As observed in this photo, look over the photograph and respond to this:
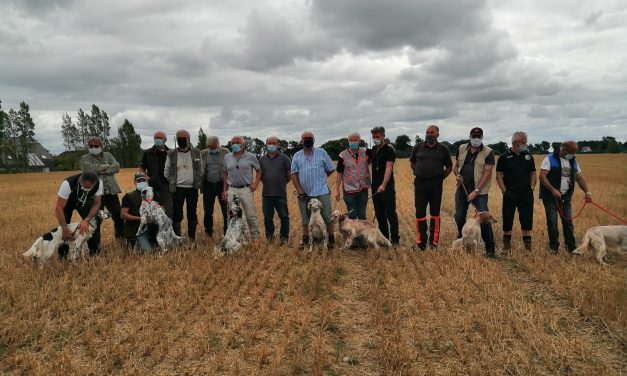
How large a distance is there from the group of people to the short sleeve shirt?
21 millimetres

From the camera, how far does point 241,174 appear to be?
28.9 ft

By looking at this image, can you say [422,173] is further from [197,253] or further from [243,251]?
[197,253]

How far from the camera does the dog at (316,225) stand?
835cm

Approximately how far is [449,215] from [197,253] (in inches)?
359

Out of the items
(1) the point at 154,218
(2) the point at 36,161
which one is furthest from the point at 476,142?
(2) the point at 36,161

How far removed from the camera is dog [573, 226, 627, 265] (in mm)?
7543

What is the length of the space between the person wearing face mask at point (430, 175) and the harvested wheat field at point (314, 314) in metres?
0.58

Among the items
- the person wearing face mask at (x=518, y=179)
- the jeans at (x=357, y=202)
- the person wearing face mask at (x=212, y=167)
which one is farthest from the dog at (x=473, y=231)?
the person wearing face mask at (x=212, y=167)

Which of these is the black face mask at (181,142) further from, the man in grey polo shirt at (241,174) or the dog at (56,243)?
the dog at (56,243)

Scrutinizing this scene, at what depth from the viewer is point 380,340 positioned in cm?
462

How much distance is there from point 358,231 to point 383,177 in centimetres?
119

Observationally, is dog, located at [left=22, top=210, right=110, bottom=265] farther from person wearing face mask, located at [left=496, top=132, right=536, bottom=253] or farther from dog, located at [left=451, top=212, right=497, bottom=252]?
person wearing face mask, located at [left=496, top=132, right=536, bottom=253]

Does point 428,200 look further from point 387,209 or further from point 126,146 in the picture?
point 126,146

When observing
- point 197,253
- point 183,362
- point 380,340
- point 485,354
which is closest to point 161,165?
point 197,253
